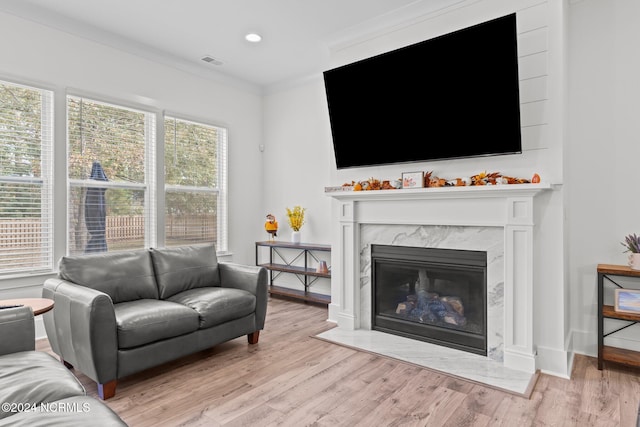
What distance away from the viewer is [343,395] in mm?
2350

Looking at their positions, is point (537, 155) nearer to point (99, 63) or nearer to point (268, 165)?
point (268, 165)

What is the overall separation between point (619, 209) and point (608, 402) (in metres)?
1.41

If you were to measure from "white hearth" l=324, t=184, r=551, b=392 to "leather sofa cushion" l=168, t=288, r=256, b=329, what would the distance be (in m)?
0.87

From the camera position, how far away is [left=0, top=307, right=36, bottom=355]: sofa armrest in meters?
1.77

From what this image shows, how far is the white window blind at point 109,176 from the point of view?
354 cm

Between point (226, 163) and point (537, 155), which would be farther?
point (226, 163)

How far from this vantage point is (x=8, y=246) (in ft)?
10.3

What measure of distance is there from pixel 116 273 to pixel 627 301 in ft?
12.2

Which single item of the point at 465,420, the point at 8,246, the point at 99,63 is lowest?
the point at 465,420

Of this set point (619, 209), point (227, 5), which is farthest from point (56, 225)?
point (619, 209)

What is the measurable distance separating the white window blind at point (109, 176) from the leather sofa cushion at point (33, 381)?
212 cm

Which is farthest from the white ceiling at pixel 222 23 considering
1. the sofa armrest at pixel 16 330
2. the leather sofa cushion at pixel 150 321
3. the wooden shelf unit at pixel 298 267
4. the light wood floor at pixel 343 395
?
the light wood floor at pixel 343 395

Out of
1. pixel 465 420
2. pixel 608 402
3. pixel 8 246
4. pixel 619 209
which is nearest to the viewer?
pixel 465 420

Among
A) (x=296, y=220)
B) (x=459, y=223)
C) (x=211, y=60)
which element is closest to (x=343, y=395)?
(x=459, y=223)
